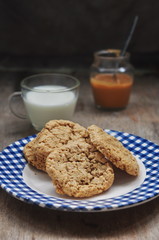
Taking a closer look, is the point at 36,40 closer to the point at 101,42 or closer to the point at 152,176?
the point at 101,42

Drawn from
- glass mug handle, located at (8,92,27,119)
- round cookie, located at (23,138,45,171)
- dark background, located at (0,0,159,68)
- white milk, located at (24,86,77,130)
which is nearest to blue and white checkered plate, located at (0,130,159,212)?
round cookie, located at (23,138,45,171)

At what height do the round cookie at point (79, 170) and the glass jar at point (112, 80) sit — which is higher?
the round cookie at point (79, 170)

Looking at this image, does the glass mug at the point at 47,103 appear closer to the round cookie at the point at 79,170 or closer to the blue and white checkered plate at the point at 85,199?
the blue and white checkered plate at the point at 85,199

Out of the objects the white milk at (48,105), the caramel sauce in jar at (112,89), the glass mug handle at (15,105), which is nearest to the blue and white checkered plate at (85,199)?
the white milk at (48,105)

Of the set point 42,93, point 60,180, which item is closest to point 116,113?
point 42,93

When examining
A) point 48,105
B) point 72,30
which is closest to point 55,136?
point 48,105

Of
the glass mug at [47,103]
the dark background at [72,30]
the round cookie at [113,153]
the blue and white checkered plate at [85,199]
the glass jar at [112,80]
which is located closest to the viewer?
the blue and white checkered plate at [85,199]

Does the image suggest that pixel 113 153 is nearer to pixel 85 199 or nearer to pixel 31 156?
pixel 85 199
